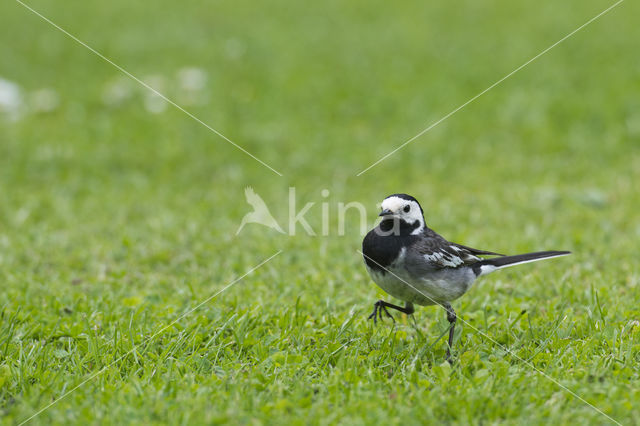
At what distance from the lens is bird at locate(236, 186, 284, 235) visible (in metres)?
7.54

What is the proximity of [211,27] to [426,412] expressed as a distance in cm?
1208

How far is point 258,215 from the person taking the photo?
26.0ft

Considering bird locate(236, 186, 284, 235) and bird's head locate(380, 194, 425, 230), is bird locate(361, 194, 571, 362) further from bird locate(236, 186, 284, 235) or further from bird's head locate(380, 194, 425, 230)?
bird locate(236, 186, 284, 235)

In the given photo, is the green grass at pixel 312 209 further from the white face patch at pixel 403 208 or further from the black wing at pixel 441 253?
the white face patch at pixel 403 208

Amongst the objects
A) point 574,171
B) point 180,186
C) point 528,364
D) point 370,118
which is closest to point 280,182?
point 180,186

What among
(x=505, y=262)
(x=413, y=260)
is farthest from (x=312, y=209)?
(x=413, y=260)

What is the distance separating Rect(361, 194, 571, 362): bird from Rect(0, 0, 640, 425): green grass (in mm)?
355

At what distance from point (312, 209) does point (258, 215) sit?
716 mm

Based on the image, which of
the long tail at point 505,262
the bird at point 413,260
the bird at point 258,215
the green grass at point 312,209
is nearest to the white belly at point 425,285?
the bird at point 413,260

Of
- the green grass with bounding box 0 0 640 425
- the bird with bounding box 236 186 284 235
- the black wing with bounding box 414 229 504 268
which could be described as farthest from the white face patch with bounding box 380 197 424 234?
the bird with bounding box 236 186 284 235

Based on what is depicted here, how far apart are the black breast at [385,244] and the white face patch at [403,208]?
5cm

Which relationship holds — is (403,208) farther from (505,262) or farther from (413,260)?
(505,262)

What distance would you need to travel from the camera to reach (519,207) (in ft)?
25.6

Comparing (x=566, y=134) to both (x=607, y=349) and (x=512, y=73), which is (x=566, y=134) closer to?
(x=512, y=73)
